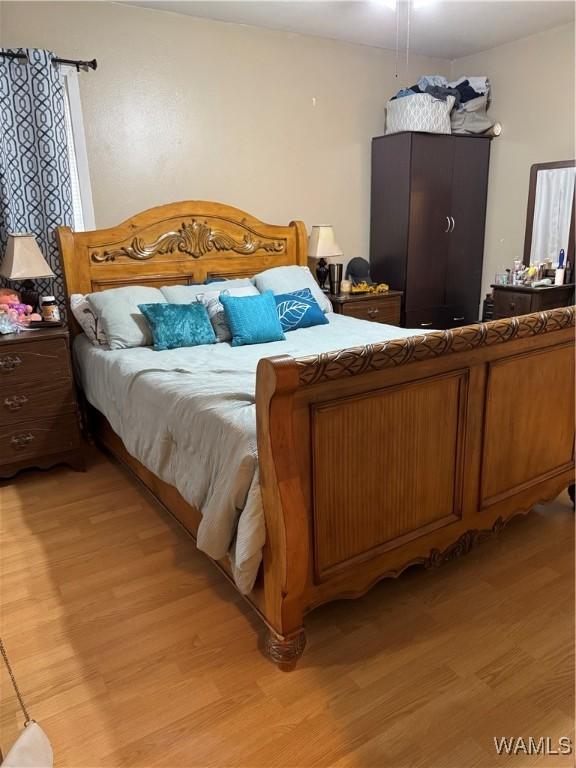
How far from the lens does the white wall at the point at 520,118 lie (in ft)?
12.5

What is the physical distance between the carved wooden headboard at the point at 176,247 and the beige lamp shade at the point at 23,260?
24 centimetres

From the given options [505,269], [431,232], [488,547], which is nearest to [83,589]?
[488,547]

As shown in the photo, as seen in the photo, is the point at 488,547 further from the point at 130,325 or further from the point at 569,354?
the point at 130,325

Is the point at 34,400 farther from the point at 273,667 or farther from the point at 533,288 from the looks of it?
the point at 533,288

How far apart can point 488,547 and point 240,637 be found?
1059mm

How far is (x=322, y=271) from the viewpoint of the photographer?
4.16 meters

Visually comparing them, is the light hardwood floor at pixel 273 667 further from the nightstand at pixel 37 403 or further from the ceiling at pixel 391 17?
the ceiling at pixel 391 17

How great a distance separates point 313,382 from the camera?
1.46 meters

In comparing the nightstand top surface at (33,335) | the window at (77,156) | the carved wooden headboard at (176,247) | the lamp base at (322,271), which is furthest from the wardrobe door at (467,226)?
the nightstand top surface at (33,335)

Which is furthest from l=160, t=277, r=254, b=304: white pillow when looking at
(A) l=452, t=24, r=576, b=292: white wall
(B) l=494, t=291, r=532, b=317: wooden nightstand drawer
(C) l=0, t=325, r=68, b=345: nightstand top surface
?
(A) l=452, t=24, r=576, b=292: white wall

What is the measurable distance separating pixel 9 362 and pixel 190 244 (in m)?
1.35

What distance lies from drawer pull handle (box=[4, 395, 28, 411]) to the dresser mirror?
11.9 ft

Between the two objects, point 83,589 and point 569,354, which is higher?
point 569,354

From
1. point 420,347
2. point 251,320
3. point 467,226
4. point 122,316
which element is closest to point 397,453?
point 420,347
